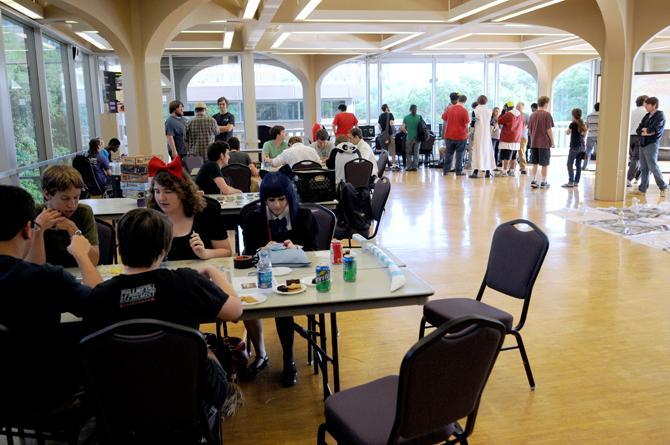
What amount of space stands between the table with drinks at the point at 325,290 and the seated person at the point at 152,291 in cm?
37

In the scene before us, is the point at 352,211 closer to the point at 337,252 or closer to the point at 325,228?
the point at 325,228

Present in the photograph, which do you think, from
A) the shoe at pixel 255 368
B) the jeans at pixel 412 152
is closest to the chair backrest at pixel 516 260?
the shoe at pixel 255 368

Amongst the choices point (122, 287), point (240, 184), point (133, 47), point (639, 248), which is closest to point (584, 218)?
point (639, 248)

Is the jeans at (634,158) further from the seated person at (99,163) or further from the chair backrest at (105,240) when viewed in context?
the chair backrest at (105,240)

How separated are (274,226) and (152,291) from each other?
1.60m

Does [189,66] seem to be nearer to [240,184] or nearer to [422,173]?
[422,173]

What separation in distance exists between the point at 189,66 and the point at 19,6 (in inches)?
286

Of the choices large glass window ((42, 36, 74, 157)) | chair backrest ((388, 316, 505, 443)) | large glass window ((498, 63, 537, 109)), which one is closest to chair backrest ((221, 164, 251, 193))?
large glass window ((42, 36, 74, 157))

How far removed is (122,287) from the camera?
6.35 feet

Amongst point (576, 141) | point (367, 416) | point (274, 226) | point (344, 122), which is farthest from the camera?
point (344, 122)

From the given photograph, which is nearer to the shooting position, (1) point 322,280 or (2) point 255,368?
(1) point 322,280

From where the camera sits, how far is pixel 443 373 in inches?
70.8

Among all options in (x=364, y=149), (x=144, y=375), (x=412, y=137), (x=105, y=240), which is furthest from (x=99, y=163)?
(x=412, y=137)

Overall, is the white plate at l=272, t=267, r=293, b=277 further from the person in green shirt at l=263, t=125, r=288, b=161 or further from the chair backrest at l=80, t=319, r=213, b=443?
the person in green shirt at l=263, t=125, r=288, b=161
